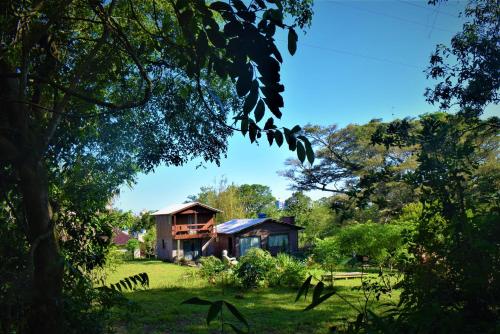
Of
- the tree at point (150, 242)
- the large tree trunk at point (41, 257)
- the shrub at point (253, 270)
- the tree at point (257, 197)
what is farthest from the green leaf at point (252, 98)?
the tree at point (257, 197)

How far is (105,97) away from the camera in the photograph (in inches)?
219

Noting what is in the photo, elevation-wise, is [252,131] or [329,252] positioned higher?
[252,131]

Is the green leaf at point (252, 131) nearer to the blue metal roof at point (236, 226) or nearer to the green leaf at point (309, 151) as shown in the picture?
the green leaf at point (309, 151)

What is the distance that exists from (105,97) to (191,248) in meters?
27.0

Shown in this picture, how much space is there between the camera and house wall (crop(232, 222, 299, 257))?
29.6m

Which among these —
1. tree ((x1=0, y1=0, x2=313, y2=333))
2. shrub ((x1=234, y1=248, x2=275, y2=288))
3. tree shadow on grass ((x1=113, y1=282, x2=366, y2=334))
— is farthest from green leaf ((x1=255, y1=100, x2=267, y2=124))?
shrub ((x1=234, y1=248, x2=275, y2=288))

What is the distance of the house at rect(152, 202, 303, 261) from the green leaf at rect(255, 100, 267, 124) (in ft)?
93.0

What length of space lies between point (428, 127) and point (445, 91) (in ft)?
16.9

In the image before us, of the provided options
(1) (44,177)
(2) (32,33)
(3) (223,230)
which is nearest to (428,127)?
(1) (44,177)

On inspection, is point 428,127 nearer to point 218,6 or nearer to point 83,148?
point 218,6

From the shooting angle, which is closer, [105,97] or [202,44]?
[202,44]

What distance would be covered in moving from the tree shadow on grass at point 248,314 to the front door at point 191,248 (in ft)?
56.8

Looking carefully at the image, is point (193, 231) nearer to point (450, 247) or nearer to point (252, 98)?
point (450, 247)

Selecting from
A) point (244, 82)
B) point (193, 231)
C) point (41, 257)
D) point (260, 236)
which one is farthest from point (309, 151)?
point (193, 231)
